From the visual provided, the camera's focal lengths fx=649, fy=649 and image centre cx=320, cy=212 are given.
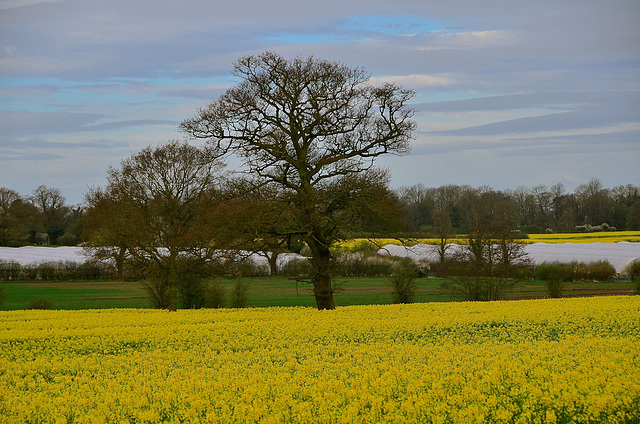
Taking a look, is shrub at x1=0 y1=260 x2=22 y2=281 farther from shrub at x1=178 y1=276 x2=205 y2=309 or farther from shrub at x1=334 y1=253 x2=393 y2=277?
shrub at x1=178 y1=276 x2=205 y2=309

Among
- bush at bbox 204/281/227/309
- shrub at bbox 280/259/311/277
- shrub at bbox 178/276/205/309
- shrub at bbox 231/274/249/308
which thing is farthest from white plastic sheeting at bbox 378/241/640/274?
shrub at bbox 178/276/205/309

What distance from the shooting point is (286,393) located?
334 inches

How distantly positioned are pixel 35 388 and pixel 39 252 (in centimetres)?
7880

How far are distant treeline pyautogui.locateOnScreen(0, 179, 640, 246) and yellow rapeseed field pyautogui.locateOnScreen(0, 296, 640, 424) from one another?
9159cm

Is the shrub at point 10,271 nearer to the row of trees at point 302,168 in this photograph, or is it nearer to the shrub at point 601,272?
the row of trees at point 302,168

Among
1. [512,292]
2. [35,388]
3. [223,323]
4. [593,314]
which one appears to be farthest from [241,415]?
[512,292]

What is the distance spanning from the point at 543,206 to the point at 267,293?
8979 cm

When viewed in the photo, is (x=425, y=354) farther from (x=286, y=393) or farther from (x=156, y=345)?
(x=156, y=345)

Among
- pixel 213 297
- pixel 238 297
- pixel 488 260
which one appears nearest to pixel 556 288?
pixel 488 260

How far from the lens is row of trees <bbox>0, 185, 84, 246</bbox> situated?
10475 cm

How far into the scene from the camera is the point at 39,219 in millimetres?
119625

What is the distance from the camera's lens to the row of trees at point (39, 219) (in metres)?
105

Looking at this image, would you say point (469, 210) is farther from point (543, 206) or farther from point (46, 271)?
point (46, 271)

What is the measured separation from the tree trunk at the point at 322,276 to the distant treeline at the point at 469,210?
82.0 metres
